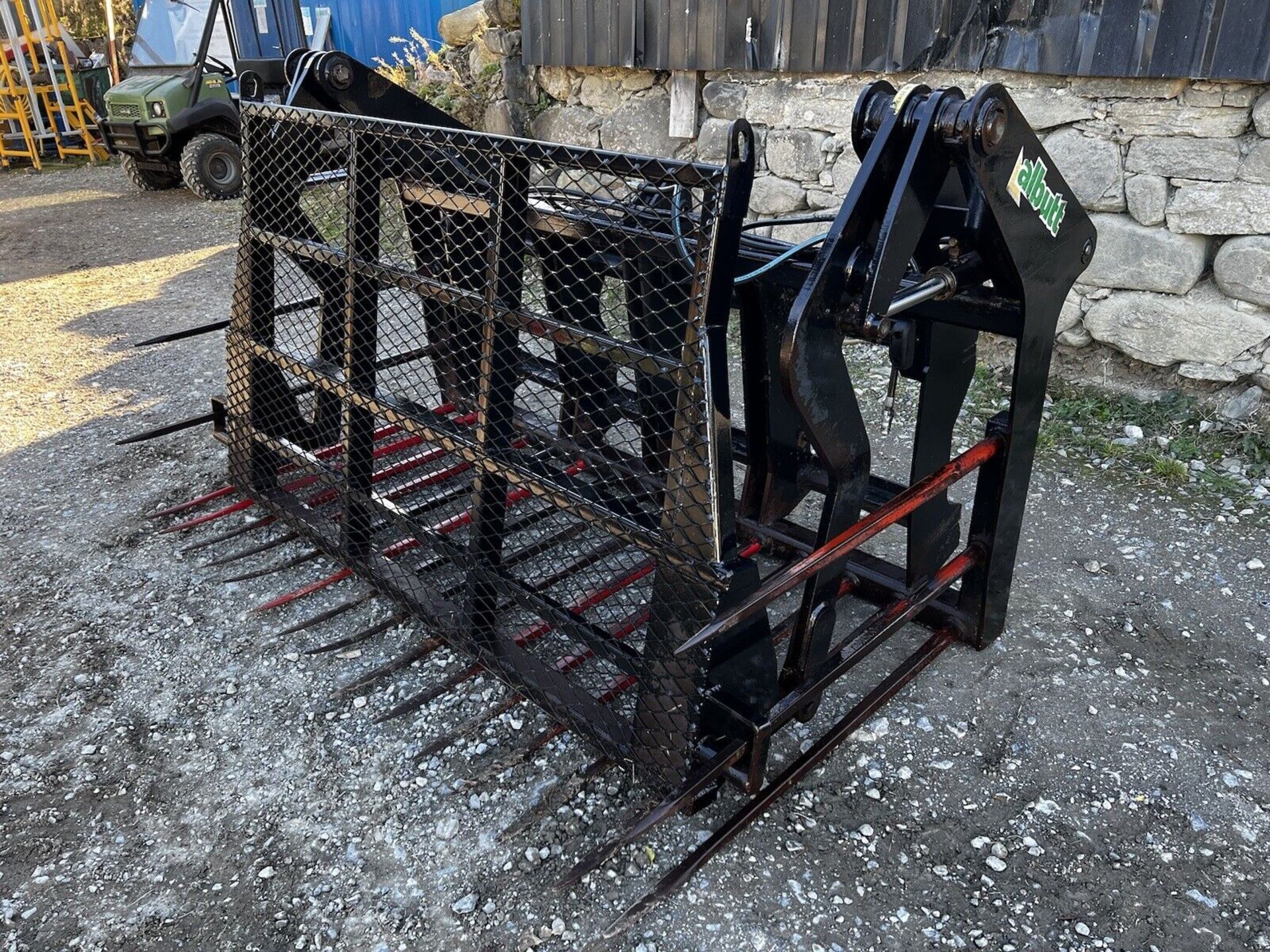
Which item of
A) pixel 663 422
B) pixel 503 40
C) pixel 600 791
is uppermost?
pixel 503 40

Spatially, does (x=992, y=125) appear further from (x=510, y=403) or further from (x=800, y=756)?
(x=800, y=756)

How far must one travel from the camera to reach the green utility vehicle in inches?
375

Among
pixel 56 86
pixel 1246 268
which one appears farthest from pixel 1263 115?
pixel 56 86

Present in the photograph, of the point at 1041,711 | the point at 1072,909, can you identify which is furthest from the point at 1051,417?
the point at 1072,909

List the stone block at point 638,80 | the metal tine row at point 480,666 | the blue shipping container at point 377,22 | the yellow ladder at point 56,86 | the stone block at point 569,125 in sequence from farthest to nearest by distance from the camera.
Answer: the yellow ladder at point 56,86 → the blue shipping container at point 377,22 → the stone block at point 569,125 → the stone block at point 638,80 → the metal tine row at point 480,666

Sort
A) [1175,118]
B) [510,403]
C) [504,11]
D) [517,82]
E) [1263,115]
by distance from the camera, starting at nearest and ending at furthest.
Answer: [510,403], [1263,115], [1175,118], [504,11], [517,82]

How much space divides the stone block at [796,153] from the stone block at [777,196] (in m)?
0.05

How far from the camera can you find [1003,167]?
2193 mm

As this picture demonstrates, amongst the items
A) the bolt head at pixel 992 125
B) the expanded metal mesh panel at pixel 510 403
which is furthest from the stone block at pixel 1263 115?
the expanded metal mesh panel at pixel 510 403

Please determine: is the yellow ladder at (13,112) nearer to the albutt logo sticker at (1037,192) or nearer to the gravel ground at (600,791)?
the gravel ground at (600,791)

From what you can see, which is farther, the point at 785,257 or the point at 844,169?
the point at 844,169

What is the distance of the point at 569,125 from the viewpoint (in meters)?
6.65

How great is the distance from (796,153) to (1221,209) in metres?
2.23

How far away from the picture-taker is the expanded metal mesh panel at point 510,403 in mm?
2234
